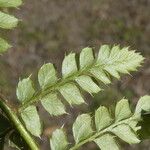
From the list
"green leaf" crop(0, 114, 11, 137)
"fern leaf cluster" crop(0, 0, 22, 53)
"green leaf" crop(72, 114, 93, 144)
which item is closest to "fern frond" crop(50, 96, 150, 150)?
"green leaf" crop(72, 114, 93, 144)

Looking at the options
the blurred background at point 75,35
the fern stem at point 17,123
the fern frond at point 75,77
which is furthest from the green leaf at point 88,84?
the blurred background at point 75,35

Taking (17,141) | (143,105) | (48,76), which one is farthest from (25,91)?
(143,105)

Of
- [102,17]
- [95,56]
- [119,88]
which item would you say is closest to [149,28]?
[102,17]

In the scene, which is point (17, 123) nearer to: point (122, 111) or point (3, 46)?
point (3, 46)

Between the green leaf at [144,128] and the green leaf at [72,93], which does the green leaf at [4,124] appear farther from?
the green leaf at [144,128]

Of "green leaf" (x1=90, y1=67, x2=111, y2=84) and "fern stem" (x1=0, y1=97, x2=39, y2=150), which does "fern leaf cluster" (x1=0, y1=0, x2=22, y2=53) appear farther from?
"green leaf" (x1=90, y1=67, x2=111, y2=84)
